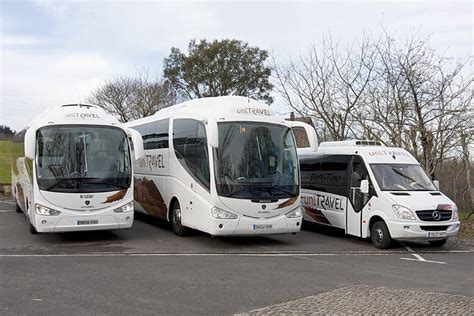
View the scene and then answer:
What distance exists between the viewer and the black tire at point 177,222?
13969mm

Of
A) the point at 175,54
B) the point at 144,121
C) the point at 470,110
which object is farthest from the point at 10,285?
the point at 175,54

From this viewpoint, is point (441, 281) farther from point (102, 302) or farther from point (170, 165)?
point (170, 165)

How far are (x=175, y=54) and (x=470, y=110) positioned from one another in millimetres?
34417

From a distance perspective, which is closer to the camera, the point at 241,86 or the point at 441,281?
the point at 441,281

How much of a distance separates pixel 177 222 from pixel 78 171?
2.96m

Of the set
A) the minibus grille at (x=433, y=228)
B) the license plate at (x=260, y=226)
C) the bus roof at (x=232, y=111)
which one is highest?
the bus roof at (x=232, y=111)

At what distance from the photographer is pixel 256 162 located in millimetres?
12492

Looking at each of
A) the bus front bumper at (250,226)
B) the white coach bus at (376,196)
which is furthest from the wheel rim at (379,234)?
the bus front bumper at (250,226)

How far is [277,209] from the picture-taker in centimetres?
1259

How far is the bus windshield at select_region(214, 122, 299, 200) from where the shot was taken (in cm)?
1233

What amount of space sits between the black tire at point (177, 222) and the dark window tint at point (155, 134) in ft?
5.72

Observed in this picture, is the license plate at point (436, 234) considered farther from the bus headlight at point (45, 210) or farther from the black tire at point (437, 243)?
the bus headlight at point (45, 210)

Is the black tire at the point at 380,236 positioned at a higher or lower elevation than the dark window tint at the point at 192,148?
lower

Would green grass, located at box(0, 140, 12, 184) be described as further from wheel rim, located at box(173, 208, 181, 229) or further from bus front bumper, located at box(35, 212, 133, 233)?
bus front bumper, located at box(35, 212, 133, 233)
